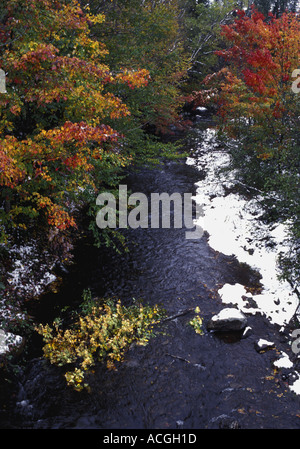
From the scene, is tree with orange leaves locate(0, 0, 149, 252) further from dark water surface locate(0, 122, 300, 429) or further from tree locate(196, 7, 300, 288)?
tree locate(196, 7, 300, 288)

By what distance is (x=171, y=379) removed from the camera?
6504 millimetres

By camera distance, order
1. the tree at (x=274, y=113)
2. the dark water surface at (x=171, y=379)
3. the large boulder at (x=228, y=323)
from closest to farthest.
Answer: the dark water surface at (x=171, y=379) < the large boulder at (x=228, y=323) < the tree at (x=274, y=113)

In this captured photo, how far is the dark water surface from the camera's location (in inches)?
225

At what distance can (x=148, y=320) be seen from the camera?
8.03 m

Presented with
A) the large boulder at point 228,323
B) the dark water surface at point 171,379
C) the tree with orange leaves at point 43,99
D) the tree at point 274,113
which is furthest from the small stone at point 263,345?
the tree with orange leaves at point 43,99

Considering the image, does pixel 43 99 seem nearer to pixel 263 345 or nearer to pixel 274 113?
pixel 263 345

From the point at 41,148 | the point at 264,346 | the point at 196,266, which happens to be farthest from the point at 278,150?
the point at 41,148

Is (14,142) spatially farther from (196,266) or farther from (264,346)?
(264,346)

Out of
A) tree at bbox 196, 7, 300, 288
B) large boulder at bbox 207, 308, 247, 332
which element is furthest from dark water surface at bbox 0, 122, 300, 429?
tree at bbox 196, 7, 300, 288

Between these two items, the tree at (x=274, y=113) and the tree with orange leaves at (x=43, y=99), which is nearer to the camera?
the tree with orange leaves at (x=43, y=99)

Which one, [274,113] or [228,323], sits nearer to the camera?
[228,323]

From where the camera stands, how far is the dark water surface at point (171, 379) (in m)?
5.71

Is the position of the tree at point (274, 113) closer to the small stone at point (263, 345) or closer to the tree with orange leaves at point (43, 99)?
the small stone at point (263, 345)

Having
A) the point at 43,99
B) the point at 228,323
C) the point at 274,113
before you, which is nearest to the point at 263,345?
the point at 228,323
